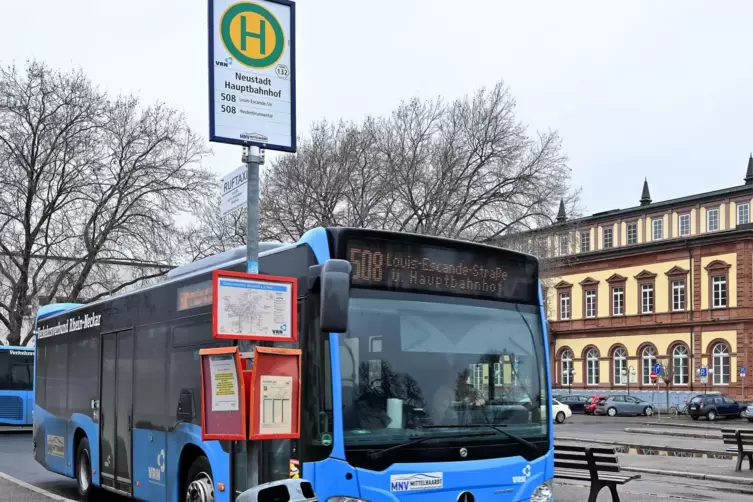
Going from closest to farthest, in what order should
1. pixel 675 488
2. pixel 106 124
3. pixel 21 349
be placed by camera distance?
1. pixel 675 488
2. pixel 21 349
3. pixel 106 124

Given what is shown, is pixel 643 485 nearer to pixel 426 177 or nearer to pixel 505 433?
pixel 505 433

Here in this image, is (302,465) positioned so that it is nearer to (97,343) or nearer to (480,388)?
(480,388)

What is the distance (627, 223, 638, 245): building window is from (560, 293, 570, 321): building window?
6787mm

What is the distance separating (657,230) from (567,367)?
13031 millimetres

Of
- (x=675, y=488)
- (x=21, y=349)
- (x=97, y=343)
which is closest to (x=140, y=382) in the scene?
(x=97, y=343)

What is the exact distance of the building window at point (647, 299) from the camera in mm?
64062

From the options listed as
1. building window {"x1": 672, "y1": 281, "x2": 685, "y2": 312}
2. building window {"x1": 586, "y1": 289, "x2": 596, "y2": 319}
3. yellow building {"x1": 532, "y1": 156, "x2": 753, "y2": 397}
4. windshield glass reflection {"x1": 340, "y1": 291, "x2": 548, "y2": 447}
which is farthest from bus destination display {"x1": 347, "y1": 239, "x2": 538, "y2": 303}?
building window {"x1": 586, "y1": 289, "x2": 596, "y2": 319}

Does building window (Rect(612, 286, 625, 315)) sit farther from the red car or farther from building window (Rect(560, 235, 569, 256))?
building window (Rect(560, 235, 569, 256))

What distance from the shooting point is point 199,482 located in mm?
8711

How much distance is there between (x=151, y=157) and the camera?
121ft

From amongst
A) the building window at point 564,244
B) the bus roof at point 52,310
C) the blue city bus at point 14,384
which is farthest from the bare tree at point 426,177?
the bus roof at point 52,310

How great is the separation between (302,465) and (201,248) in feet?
100

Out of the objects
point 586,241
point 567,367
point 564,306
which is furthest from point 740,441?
point 586,241

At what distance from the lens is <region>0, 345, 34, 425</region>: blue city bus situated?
30984mm
